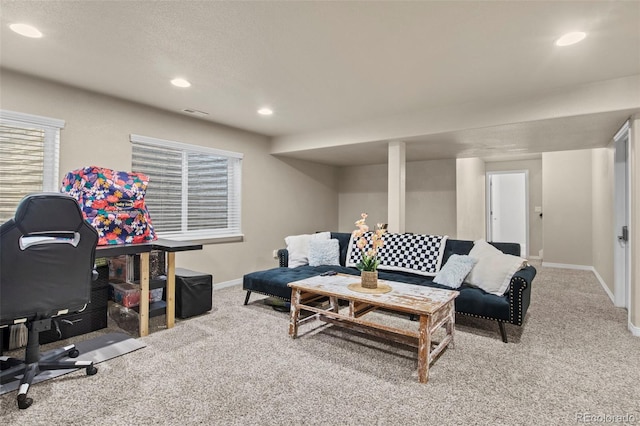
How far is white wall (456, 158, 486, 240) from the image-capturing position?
614cm

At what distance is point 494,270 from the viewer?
305cm

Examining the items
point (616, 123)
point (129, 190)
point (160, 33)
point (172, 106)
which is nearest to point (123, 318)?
point (129, 190)

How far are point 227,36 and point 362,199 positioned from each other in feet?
16.9

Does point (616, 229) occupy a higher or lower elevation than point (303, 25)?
lower

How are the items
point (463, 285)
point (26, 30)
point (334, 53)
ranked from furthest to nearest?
point (463, 285) → point (334, 53) → point (26, 30)

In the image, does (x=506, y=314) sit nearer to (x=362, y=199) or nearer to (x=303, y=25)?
(x=303, y=25)

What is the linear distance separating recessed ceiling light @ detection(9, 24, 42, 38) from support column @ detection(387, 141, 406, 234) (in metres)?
3.72

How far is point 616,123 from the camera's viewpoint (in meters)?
3.39

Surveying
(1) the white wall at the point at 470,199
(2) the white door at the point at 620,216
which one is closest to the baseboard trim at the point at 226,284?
(1) the white wall at the point at 470,199

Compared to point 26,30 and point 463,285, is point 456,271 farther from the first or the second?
point 26,30

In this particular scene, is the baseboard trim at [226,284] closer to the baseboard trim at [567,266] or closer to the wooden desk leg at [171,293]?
the wooden desk leg at [171,293]

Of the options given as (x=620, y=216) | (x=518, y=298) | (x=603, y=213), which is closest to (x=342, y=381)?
(x=518, y=298)

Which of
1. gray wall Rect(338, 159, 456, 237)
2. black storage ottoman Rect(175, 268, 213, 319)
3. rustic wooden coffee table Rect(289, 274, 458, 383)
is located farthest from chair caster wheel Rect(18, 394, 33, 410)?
gray wall Rect(338, 159, 456, 237)

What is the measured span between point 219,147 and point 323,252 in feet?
7.06
